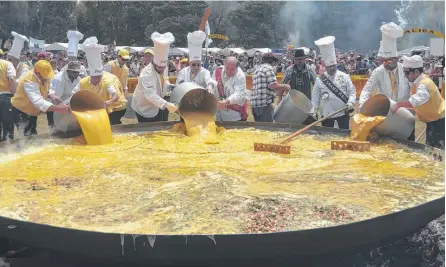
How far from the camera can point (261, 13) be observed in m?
61.6

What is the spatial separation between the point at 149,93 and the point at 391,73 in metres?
2.94

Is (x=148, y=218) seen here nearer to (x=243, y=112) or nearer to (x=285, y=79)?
(x=243, y=112)

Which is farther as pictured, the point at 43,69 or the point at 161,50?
the point at 161,50

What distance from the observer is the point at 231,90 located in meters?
7.00

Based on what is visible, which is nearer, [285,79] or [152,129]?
[152,129]

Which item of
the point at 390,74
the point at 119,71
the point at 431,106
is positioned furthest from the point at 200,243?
the point at 119,71

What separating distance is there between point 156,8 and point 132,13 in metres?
3.14

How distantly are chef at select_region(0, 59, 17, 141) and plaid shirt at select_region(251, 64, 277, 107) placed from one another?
12.0ft

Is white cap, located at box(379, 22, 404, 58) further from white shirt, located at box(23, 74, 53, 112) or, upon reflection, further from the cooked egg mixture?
white shirt, located at box(23, 74, 53, 112)

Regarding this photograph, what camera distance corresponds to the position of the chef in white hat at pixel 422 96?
5.45 metres

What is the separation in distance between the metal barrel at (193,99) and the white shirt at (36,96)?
1488mm

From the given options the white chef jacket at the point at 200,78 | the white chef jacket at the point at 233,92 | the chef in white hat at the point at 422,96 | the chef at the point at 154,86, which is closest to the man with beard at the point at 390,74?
the chef in white hat at the point at 422,96

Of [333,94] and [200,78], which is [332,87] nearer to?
[333,94]

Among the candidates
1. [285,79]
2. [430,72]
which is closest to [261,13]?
[430,72]
